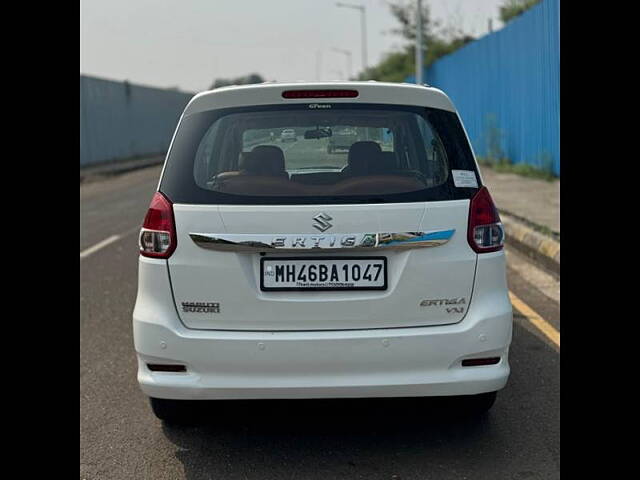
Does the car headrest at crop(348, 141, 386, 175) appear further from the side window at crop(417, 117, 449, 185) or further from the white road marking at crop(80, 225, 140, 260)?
the white road marking at crop(80, 225, 140, 260)

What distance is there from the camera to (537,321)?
577cm

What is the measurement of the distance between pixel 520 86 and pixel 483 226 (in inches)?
572

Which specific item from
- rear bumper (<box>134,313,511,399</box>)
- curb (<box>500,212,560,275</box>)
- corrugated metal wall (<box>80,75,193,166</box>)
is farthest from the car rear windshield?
corrugated metal wall (<box>80,75,193,166</box>)

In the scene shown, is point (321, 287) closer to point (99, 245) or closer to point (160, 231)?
point (160, 231)

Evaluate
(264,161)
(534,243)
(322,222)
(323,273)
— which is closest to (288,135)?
(264,161)

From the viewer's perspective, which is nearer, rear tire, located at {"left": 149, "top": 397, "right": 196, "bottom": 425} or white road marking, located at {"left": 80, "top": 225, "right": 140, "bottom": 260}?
rear tire, located at {"left": 149, "top": 397, "right": 196, "bottom": 425}

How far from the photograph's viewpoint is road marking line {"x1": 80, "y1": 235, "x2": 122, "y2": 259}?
368 inches

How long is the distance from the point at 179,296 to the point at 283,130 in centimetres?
87

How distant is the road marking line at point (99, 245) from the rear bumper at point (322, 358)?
601 centimetres

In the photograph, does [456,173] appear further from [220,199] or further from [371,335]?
[220,199]

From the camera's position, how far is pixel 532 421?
3.92 m

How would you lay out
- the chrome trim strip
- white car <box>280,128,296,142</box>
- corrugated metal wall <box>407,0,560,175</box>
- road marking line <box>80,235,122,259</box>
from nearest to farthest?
the chrome trim strip < white car <box>280,128,296,142</box> < road marking line <box>80,235,122,259</box> < corrugated metal wall <box>407,0,560,175</box>

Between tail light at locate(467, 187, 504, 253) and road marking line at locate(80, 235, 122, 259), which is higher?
tail light at locate(467, 187, 504, 253)

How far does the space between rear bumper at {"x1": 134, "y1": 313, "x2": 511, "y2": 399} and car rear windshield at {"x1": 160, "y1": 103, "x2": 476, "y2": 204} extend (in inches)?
21.6
